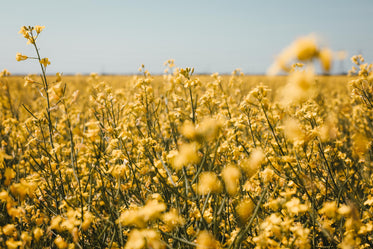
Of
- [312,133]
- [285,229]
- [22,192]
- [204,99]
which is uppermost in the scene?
[204,99]

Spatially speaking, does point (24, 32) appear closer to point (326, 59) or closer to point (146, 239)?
point (146, 239)

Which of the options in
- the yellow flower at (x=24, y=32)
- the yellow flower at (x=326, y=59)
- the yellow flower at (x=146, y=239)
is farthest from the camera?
the yellow flower at (x=24, y=32)

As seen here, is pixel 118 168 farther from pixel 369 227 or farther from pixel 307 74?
pixel 369 227

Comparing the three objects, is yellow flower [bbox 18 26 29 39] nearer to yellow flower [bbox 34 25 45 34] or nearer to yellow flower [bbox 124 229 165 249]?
yellow flower [bbox 34 25 45 34]

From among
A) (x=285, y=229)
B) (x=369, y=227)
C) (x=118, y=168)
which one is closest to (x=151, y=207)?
(x=118, y=168)

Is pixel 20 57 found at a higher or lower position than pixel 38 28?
lower

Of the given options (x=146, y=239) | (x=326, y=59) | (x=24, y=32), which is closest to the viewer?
(x=326, y=59)

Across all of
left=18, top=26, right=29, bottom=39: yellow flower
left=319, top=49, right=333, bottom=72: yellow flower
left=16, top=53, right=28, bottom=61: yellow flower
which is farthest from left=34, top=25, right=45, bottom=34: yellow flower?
left=319, top=49, right=333, bottom=72: yellow flower

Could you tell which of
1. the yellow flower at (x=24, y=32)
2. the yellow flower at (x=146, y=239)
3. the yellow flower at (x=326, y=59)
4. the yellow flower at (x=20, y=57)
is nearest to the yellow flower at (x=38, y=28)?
the yellow flower at (x=24, y=32)

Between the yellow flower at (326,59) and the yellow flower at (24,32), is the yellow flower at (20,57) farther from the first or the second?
the yellow flower at (326,59)

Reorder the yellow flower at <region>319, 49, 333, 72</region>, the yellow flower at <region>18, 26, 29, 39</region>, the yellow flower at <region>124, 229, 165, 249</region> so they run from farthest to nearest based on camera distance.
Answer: the yellow flower at <region>18, 26, 29, 39</region>, the yellow flower at <region>124, 229, 165, 249</region>, the yellow flower at <region>319, 49, 333, 72</region>

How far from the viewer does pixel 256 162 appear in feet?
4.80

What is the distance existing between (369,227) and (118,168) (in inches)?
57.9

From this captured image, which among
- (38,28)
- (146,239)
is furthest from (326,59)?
(38,28)
